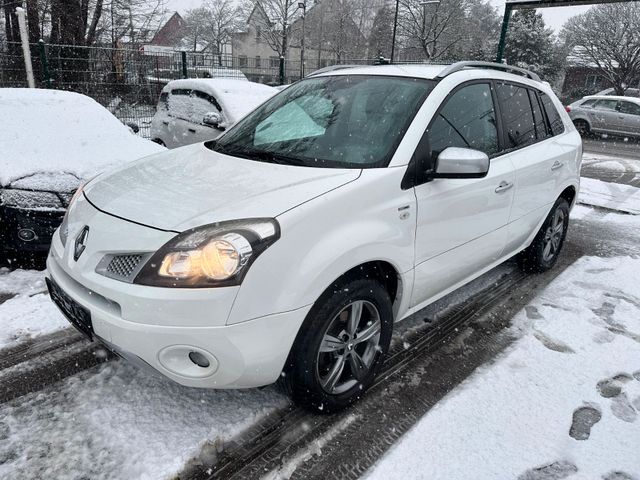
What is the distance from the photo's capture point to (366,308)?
8.18 ft

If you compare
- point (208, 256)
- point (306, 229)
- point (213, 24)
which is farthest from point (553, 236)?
point (213, 24)

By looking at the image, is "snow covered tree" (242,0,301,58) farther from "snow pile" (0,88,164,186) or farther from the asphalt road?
"snow pile" (0,88,164,186)

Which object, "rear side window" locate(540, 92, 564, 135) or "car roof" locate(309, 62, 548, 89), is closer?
"car roof" locate(309, 62, 548, 89)

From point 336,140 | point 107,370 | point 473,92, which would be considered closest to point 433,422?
point 336,140

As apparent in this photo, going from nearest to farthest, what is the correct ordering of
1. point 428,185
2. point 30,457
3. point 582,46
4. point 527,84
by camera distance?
point 30,457 → point 428,185 → point 527,84 → point 582,46

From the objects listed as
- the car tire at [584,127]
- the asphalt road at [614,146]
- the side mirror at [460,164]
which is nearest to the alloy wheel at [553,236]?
the side mirror at [460,164]

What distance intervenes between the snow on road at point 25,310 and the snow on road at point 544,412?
235cm

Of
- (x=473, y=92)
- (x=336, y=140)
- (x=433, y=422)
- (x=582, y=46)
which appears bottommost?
(x=433, y=422)

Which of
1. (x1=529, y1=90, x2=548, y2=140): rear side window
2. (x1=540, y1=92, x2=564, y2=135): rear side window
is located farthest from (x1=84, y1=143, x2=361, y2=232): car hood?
(x1=540, y1=92, x2=564, y2=135): rear side window

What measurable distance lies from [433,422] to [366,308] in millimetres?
656

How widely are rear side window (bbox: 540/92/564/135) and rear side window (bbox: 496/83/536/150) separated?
1.16ft

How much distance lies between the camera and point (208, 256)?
192 cm

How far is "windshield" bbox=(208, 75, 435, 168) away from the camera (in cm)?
259

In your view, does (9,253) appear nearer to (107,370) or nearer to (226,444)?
(107,370)
